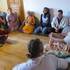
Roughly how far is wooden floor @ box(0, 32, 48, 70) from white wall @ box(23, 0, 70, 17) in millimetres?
810

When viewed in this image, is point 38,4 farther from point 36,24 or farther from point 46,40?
point 46,40

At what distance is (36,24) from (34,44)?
10.5ft

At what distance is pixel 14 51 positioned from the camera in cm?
351

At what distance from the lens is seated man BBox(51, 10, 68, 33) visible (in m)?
4.30

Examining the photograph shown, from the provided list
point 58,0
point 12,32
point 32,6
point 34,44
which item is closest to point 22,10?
point 32,6

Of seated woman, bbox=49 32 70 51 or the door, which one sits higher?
the door

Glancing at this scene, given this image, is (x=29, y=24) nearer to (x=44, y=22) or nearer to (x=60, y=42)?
(x=44, y=22)

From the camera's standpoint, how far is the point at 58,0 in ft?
14.4

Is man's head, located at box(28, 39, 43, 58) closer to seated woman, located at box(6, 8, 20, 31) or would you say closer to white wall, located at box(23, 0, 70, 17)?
white wall, located at box(23, 0, 70, 17)

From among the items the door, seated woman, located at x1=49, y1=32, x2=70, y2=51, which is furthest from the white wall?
seated woman, located at x1=49, y1=32, x2=70, y2=51

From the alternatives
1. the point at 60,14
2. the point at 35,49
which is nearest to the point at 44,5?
the point at 60,14

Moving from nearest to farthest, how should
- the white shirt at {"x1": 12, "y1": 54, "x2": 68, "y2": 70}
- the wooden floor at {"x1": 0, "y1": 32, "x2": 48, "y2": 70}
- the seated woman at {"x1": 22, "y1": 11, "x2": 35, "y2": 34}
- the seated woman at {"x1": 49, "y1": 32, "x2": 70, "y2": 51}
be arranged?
1. the white shirt at {"x1": 12, "y1": 54, "x2": 68, "y2": 70}
2. the wooden floor at {"x1": 0, "y1": 32, "x2": 48, "y2": 70}
3. the seated woman at {"x1": 49, "y1": 32, "x2": 70, "y2": 51}
4. the seated woman at {"x1": 22, "y1": 11, "x2": 35, "y2": 34}

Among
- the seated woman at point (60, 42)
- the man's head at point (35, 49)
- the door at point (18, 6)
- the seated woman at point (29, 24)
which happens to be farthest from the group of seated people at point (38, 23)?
the man's head at point (35, 49)

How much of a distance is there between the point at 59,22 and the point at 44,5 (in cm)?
63
